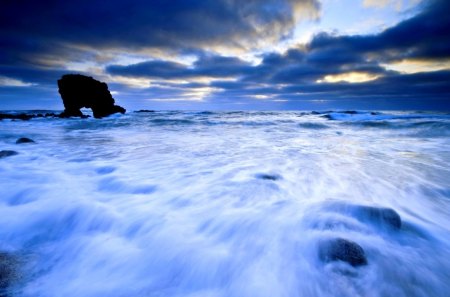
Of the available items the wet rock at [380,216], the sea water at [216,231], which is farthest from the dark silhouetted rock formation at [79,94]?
the wet rock at [380,216]

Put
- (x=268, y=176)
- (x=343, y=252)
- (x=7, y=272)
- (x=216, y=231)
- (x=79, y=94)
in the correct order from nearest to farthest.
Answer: (x=7, y=272), (x=343, y=252), (x=216, y=231), (x=268, y=176), (x=79, y=94)

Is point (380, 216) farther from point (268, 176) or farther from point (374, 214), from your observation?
point (268, 176)

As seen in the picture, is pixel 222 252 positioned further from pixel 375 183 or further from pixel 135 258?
pixel 375 183

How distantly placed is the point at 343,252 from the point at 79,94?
1319 inches

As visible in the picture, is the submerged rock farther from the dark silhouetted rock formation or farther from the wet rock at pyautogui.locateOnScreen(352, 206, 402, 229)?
the dark silhouetted rock formation

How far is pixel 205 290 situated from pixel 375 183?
3233 millimetres

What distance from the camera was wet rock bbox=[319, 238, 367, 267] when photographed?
1816 mm

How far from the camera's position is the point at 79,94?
29.0 m

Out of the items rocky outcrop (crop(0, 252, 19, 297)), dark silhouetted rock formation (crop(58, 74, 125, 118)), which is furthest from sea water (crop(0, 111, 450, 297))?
dark silhouetted rock formation (crop(58, 74, 125, 118))

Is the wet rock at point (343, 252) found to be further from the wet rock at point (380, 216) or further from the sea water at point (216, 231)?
the wet rock at point (380, 216)


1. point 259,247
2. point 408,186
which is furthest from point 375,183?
point 259,247

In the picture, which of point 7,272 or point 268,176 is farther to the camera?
point 268,176

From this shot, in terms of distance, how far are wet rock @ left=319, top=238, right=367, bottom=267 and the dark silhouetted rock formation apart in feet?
106

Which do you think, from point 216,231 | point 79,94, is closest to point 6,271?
point 216,231
